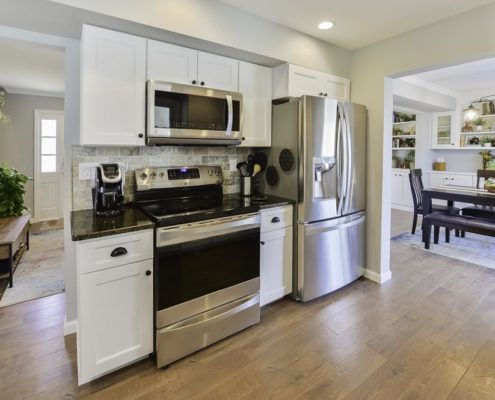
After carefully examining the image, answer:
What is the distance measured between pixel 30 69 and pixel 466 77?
671 centimetres

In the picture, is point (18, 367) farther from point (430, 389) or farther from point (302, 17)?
point (302, 17)

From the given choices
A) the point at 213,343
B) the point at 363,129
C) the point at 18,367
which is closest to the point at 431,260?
the point at 363,129

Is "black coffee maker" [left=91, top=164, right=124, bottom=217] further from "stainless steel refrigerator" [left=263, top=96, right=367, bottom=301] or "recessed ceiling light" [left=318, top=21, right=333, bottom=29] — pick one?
"recessed ceiling light" [left=318, top=21, right=333, bottom=29]

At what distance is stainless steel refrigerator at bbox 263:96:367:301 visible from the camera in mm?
2607

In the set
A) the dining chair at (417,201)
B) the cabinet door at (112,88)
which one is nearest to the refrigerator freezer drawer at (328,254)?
the cabinet door at (112,88)

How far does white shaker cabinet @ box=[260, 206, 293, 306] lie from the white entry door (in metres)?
5.16

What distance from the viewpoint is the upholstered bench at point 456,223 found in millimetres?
3797

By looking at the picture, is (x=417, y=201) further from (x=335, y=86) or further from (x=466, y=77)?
(x=335, y=86)

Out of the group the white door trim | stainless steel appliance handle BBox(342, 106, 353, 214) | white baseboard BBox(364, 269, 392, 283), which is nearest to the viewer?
stainless steel appliance handle BBox(342, 106, 353, 214)

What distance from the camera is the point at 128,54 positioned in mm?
2055

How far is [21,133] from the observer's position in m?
5.61

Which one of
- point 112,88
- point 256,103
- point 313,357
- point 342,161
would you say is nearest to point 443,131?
point 342,161

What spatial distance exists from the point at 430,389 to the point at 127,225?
6.54 feet

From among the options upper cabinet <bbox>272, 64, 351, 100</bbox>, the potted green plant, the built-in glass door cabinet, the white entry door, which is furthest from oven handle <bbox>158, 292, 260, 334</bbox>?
the built-in glass door cabinet
